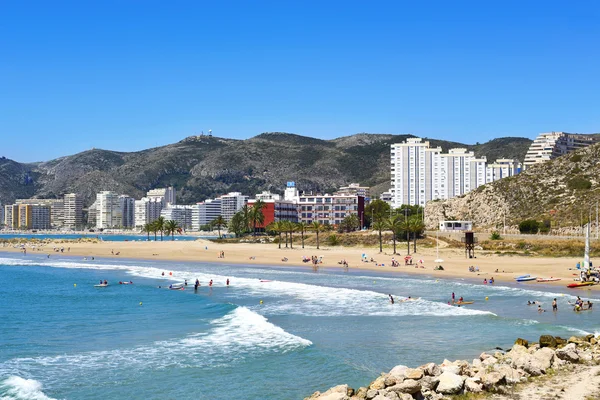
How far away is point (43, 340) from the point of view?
103 feet

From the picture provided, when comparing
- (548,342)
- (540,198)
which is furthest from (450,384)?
(540,198)

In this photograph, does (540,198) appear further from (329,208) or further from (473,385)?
(473,385)

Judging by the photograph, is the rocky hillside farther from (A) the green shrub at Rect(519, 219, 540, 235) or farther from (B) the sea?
(B) the sea

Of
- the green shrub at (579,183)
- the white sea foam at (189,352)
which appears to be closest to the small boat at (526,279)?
the white sea foam at (189,352)

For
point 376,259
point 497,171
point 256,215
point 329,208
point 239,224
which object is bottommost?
point 376,259

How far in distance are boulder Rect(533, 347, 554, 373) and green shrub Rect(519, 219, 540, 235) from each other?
73381 mm

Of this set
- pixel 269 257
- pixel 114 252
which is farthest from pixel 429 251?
pixel 114 252

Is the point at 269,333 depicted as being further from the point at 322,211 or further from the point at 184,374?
the point at 322,211

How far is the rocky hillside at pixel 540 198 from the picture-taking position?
9588 cm

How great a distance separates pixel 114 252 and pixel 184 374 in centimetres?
9079

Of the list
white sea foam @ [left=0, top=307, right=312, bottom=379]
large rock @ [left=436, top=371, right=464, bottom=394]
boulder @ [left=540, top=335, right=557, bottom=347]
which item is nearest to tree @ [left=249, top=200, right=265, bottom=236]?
white sea foam @ [left=0, top=307, right=312, bottom=379]

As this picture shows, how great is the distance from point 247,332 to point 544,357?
52.4 feet

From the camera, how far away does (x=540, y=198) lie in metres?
107

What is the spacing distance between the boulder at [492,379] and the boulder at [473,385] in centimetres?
20
